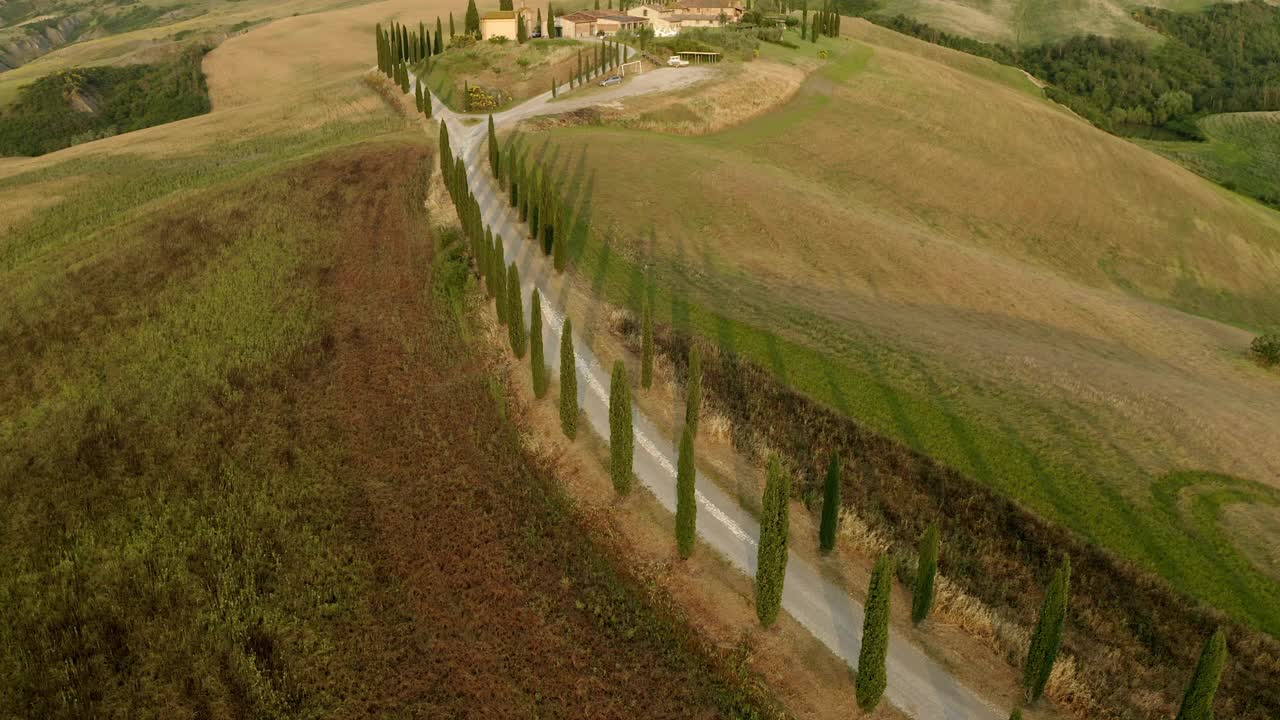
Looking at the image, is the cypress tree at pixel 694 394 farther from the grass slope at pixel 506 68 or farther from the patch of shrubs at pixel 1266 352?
the grass slope at pixel 506 68

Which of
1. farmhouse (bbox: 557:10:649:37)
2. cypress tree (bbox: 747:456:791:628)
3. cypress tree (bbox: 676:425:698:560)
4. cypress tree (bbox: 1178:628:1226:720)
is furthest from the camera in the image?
farmhouse (bbox: 557:10:649:37)

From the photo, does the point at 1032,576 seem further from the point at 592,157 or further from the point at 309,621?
the point at 592,157

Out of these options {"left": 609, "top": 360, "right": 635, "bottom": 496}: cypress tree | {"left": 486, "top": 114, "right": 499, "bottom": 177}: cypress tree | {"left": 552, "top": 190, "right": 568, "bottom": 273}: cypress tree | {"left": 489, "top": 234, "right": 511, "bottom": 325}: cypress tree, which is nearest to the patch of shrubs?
{"left": 609, "top": 360, "right": 635, "bottom": 496}: cypress tree

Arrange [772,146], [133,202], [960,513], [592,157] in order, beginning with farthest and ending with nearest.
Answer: [772,146] < [592,157] < [133,202] < [960,513]

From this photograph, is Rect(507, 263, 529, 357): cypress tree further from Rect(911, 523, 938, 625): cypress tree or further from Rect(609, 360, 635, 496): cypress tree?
Rect(911, 523, 938, 625): cypress tree

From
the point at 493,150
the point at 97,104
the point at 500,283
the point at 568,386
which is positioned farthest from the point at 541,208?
the point at 97,104

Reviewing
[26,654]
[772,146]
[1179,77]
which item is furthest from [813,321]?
[1179,77]

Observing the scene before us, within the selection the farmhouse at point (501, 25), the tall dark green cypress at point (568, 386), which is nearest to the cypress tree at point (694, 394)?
the tall dark green cypress at point (568, 386)
